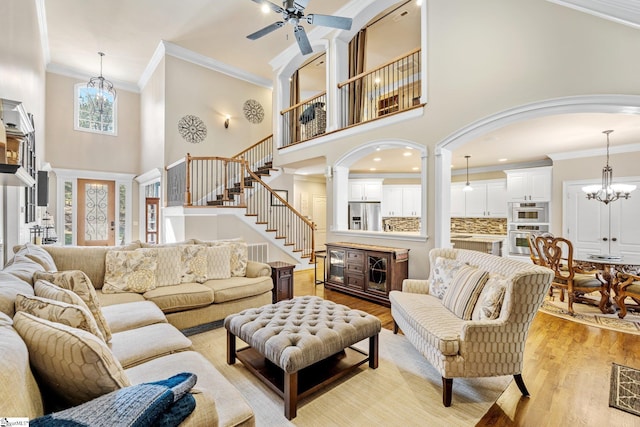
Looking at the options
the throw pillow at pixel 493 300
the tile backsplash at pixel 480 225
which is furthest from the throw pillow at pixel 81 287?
the tile backsplash at pixel 480 225

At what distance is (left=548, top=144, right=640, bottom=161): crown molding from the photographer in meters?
5.42

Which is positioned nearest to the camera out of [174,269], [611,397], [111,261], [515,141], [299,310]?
[611,397]

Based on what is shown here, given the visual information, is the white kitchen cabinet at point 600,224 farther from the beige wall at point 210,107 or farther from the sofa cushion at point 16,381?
the beige wall at point 210,107

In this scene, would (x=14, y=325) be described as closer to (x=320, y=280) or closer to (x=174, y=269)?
(x=174, y=269)

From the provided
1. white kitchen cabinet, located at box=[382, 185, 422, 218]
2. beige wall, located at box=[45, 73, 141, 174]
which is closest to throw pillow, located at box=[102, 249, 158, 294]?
beige wall, located at box=[45, 73, 141, 174]

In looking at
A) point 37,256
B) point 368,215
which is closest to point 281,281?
point 37,256

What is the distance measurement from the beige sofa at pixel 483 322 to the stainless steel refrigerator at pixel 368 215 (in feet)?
18.7

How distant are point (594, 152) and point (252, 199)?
23.5 feet

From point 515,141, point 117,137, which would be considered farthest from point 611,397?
point 117,137

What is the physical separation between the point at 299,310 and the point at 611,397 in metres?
2.50

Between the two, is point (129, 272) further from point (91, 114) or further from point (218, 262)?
point (91, 114)

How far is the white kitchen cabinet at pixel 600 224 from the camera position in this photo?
5.46 metres

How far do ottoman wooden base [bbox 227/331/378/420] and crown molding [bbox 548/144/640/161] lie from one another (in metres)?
6.20

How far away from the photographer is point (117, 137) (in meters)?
8.06
